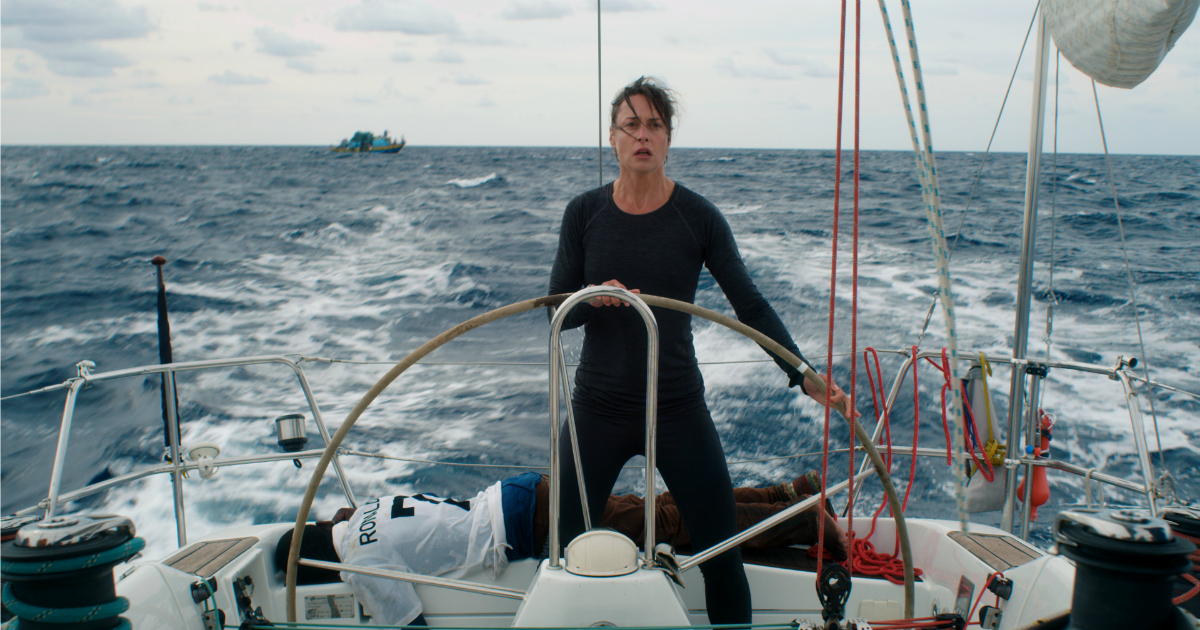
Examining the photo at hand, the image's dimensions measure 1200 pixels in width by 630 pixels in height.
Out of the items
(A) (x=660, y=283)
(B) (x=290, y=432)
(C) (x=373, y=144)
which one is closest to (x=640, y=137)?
(A) (x=660, y=283)

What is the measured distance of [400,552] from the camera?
75.0 inches

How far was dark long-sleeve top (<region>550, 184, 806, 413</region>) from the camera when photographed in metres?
1.47

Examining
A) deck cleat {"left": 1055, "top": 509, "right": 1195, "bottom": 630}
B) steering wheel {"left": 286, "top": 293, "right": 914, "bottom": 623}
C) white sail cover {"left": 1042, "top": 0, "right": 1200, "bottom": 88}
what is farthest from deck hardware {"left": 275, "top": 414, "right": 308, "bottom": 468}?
white sail cover {"left": 1042, "top": 0, "right": 1200, "bottom": 88}

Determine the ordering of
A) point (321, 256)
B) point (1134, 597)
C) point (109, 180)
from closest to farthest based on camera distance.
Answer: point (1134, 597) < point (321, 256) < point (109, 180)

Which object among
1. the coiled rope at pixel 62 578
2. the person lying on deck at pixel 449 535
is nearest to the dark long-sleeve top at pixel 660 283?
the person lying on deck at pixel 449 535

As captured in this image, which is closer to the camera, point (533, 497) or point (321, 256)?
point (533, 497)

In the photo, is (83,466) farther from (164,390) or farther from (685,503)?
(685,503)

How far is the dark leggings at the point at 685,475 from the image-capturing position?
4.87 feet

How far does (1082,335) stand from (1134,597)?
6525 millimetres

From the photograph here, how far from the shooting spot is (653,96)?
4.81 feet

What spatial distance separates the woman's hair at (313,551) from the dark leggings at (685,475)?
0.72 meters

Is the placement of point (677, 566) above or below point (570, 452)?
below

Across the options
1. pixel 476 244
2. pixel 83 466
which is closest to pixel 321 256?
pixel 476 244

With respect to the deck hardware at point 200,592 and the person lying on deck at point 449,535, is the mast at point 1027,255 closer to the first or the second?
the person lying on deck at point 449,535
